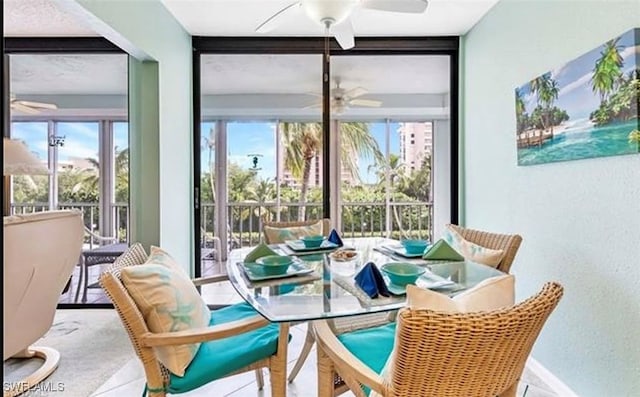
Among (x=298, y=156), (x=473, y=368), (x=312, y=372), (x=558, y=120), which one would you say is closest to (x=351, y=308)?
(x=473, y=368)

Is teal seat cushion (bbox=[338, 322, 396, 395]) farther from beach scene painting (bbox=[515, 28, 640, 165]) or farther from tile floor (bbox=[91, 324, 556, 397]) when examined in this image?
beach scene painting (bbox=[515, 28, 640, 165])

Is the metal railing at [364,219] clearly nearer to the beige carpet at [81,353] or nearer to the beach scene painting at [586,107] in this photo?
the beige carpet at [81,353]

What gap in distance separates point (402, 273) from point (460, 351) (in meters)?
0.66

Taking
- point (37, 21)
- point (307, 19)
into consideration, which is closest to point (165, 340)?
point (307, 19)

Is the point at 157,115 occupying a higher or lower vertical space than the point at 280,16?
lower

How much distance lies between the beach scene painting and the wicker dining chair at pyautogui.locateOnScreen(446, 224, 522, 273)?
50 centimetres

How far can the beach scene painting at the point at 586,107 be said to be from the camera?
165cm

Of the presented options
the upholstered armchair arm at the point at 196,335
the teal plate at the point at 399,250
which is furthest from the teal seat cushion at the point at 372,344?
the teal plate at the point at 399,250

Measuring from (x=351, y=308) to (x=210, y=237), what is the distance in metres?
3.55

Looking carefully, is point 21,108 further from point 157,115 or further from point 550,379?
point 550,379

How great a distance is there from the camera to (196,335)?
1445 mm

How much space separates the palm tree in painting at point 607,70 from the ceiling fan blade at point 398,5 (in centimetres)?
90

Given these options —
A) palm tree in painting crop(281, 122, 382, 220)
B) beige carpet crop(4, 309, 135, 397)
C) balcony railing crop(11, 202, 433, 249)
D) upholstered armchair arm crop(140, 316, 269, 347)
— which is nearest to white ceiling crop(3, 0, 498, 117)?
palm tree in painting crop(281, 122, 382, 220)

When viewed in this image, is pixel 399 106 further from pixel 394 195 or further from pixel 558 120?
pixel 558 120
